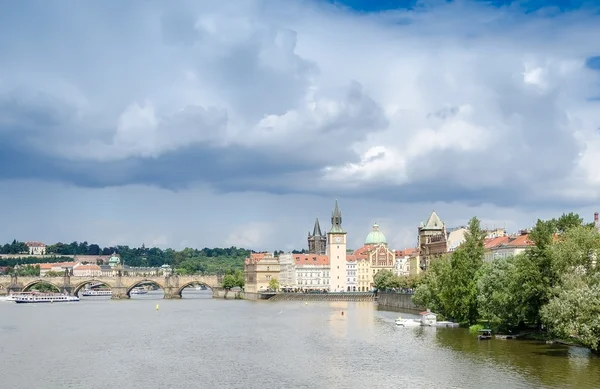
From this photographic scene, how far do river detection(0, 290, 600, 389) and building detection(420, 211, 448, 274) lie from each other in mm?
79427

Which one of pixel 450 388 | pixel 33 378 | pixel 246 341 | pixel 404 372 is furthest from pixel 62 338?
pixel 450 388

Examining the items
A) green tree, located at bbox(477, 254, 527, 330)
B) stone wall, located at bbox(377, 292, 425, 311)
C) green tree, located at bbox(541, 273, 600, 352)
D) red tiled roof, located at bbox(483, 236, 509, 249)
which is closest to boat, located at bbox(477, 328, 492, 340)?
green tree, located at bbox(477, 254, 527, 330)

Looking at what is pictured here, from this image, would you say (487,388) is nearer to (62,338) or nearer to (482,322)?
(482,322)

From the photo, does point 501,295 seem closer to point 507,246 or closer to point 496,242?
point 507,246

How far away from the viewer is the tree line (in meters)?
61.5

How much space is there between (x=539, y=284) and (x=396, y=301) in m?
79.5

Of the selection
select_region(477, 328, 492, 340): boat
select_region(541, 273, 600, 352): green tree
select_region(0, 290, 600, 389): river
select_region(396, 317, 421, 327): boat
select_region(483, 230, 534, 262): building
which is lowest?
select_region(0, 290, 600, 389): river

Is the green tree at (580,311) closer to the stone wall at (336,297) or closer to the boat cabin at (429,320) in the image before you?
the boat cabin at (429,320)

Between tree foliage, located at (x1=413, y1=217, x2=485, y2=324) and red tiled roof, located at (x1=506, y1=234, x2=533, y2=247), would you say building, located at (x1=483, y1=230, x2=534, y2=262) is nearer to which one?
red tiled roof, located at (x1=506, y1=234, x2=533, y2=247)

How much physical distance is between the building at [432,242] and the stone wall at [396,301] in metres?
19.4

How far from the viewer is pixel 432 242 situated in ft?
621

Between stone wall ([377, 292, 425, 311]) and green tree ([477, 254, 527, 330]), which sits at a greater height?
green tree ([477, 254, 527, 330])

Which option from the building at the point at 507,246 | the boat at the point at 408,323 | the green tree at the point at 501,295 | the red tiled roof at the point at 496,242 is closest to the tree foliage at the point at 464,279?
the green tree at the point at 501,295

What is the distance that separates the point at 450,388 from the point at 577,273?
20.3 metres
